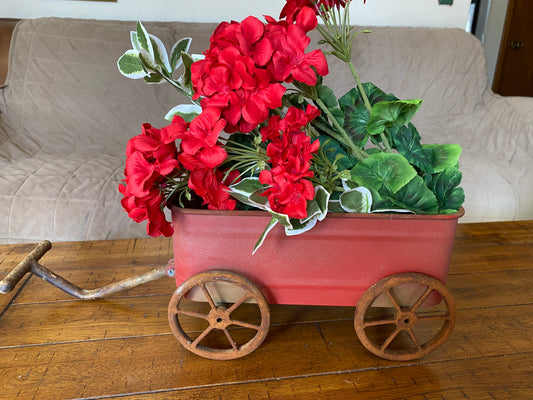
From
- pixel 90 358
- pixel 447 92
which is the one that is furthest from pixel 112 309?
pixel 447 92

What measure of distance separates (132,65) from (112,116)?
1379 mm

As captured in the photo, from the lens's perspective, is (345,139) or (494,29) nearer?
(345,139)

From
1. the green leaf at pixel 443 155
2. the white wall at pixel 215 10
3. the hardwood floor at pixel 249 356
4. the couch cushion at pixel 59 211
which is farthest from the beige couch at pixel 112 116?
the green leaf at pixel 443 155

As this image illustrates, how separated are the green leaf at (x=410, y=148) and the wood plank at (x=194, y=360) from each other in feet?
0.89

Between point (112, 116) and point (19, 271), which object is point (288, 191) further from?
point (112, 116)

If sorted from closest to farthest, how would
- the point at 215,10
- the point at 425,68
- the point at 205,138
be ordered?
1. the point at 205,138
2. the point at 425,68
3. the point at 215,10

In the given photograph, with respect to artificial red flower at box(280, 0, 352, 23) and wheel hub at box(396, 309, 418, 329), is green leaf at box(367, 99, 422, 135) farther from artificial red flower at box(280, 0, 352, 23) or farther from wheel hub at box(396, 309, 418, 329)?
wheel hub at box(396, 309, 418, 329)

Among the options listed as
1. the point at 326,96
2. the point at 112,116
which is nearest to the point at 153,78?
the point at 326,96

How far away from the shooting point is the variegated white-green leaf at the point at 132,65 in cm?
50

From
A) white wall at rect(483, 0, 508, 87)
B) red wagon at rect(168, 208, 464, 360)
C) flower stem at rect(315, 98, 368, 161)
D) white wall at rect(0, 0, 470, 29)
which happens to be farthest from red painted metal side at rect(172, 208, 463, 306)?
white wall at rect(483, 0, 508, 87)

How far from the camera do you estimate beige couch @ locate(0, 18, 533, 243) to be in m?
1.31

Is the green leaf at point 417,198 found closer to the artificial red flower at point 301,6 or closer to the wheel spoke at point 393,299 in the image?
the wheel spoke at point 393,299

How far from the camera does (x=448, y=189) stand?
0.56 m

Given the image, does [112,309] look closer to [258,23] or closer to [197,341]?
[197,341]
